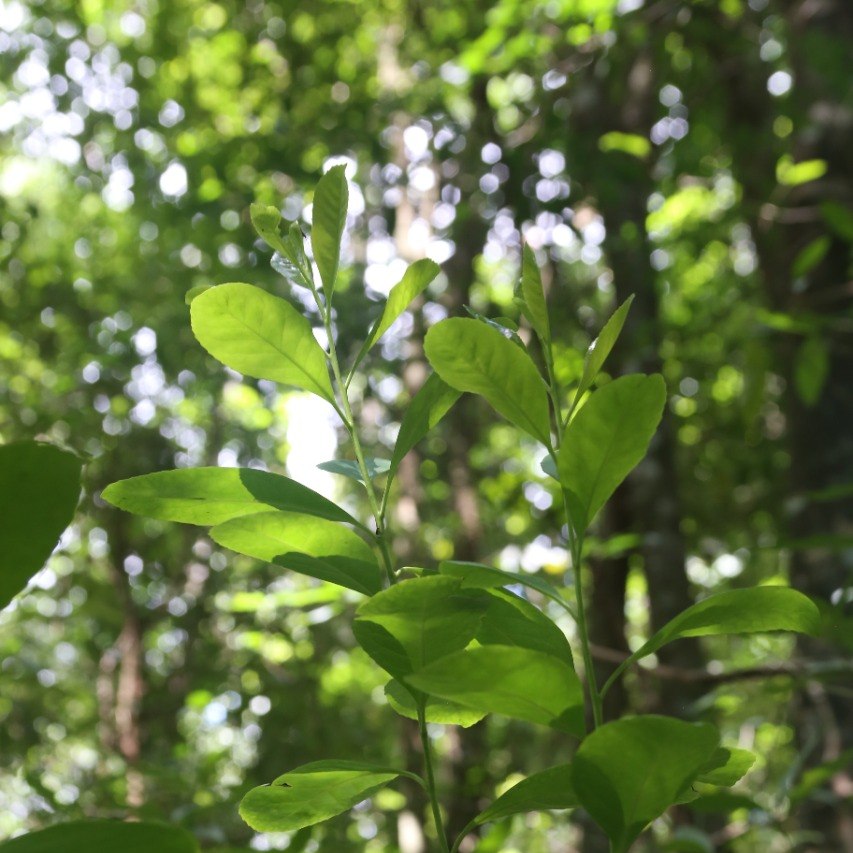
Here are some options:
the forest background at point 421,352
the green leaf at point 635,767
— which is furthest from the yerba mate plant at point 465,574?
the forest background at point 421,352

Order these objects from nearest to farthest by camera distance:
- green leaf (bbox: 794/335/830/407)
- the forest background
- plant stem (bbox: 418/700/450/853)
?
plant stem (bbox: 418/700/450/853), green leaf (bbox: 794/335/830/407), the forest background

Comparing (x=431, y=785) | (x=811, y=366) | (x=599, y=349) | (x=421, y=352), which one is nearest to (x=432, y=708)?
(x=431, y=785)

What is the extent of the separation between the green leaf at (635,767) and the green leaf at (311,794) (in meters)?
0.10

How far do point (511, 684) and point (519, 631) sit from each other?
75mm

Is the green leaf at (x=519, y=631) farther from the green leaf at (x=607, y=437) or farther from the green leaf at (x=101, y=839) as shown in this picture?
the green leaf at (x=101, y=839)

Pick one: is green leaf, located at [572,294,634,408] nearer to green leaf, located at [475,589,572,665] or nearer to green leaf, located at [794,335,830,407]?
green leaf, located at [475,589,572,665]

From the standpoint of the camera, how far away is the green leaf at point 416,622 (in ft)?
1.04

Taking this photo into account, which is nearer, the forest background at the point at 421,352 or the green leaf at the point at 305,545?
the green leaf at the point at 305,545

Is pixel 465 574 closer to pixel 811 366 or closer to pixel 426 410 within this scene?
pixel 426 410

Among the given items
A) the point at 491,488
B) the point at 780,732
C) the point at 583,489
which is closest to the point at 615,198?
the point at 491,488

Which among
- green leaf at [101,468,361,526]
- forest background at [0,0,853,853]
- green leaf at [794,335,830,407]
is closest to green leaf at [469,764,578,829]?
green leaf at [101,468,361,526]

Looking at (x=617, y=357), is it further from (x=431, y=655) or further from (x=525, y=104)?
(x=431, y=655)

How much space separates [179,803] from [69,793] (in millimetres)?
214

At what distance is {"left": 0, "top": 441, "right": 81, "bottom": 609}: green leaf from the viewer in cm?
27
